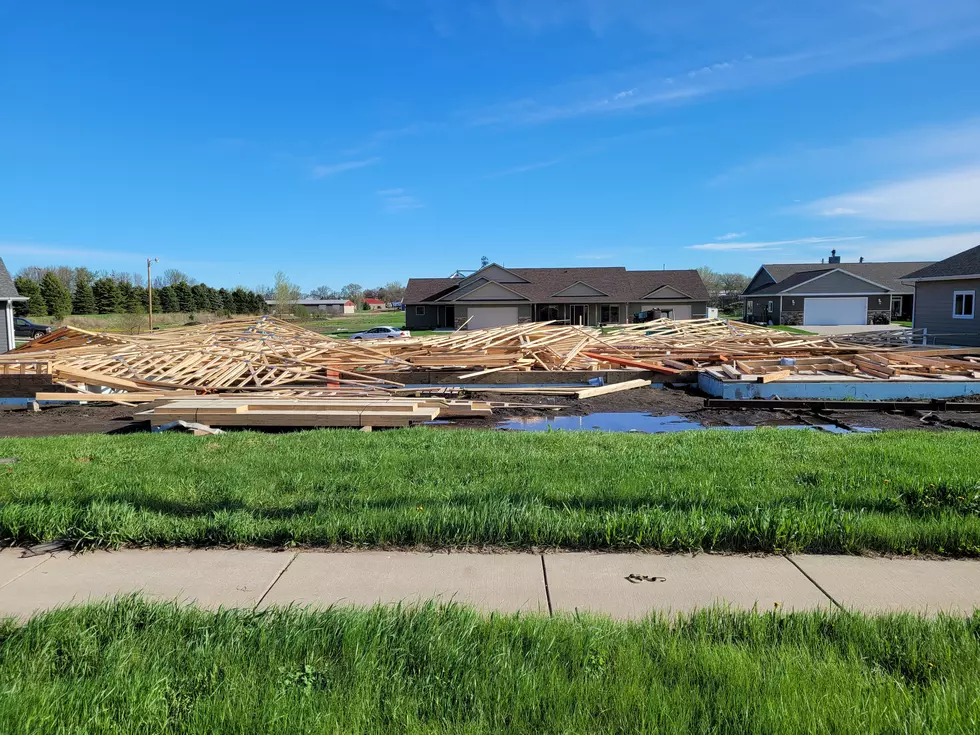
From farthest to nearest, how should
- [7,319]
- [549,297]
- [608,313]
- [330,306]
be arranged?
[330,306] < [608,313] < [549,297] < [7,319]

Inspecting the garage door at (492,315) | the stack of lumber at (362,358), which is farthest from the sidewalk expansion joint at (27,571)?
the garage door at (492,315)

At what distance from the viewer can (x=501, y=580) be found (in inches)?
192

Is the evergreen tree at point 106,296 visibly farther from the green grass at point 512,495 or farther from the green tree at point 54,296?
the green grass at point 512,495

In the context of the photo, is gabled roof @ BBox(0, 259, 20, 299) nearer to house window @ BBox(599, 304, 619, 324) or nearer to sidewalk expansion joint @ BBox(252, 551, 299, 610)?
sidewalk expansion joint @ BBox(252, 551, 299, 610)

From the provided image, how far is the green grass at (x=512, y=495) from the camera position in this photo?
559 cm

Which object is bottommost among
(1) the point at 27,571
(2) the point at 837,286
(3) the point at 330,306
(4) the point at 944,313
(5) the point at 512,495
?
(1) the point at 27,571

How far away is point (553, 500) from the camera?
21.1 ft

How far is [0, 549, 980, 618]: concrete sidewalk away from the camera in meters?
4.50

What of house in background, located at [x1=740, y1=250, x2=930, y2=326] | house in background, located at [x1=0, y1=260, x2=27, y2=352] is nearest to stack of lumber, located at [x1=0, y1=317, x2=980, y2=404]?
house in background, located at [x1=0, y1=260, x2=27, y2=352]

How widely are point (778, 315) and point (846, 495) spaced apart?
57804 millimetres

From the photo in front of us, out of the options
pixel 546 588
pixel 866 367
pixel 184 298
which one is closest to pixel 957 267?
pixel 866 367

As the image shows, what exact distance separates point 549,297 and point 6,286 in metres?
38.7

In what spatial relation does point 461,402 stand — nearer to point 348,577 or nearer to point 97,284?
→ point 348,577

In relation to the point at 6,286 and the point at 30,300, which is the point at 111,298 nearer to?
the point at 30,300
